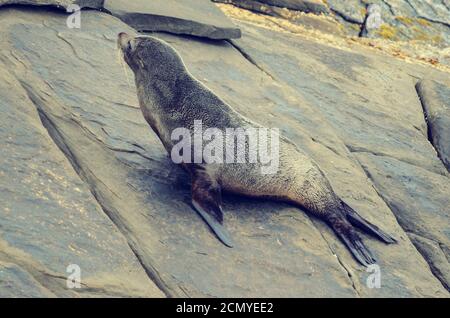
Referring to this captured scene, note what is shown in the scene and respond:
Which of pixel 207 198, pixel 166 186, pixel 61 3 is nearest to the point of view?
pixel 207 198

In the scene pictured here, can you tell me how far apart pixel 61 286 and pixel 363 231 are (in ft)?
9.74

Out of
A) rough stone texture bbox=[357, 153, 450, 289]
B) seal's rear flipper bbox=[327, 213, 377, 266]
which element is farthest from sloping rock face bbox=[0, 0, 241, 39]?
seal's rear flipper bbox=[327, 213, 377, 266]

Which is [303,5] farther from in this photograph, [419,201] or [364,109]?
[419,201]

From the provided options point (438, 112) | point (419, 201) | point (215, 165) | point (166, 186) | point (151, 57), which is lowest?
point (419, 201)

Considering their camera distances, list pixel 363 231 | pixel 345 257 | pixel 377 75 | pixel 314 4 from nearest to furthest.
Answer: pixel 345 257 < pixel 363 231 < pixel 377 75 < pixel 314 4

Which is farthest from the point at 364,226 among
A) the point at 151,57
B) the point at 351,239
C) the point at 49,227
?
the point at 49,227

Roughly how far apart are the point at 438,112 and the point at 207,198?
5.13 metres

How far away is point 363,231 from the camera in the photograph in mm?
7008

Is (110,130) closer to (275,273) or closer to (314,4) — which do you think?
(275,273)

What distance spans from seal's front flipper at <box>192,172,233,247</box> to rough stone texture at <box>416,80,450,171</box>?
3892mm

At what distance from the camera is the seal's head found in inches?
261

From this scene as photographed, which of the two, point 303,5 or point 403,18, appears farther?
point 403,18

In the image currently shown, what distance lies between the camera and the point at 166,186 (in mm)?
6500

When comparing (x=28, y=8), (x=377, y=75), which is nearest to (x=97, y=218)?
(x=28, y=8)
